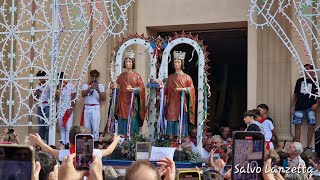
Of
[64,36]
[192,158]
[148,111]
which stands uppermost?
[64,36]

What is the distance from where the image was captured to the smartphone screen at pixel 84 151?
439 cm

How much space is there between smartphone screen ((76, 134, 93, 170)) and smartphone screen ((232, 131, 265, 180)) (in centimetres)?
124

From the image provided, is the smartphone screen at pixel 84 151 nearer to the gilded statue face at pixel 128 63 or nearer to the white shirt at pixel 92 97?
the gilded statue face at pixel 128 63

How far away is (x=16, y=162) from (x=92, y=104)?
10.7 metres

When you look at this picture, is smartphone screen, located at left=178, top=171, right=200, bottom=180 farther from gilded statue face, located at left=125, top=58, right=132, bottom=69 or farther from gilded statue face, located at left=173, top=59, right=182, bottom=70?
gilded statue face, located at left=125, top=58, right=132, bottom=69

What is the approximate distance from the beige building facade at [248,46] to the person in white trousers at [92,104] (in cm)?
31

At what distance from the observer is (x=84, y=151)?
4.50 metres

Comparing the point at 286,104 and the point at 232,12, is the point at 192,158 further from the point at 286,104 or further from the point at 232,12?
the point at 232,12

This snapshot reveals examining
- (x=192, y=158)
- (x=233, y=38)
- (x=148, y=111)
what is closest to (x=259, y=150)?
(x=192, y=158)

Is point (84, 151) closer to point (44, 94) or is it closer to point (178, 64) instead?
point (178, 64)

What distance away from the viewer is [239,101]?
721 inches

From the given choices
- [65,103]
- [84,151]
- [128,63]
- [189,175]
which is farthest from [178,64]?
[189,175]

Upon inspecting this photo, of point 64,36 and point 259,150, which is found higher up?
point 64,36

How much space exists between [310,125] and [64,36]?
573 cm
